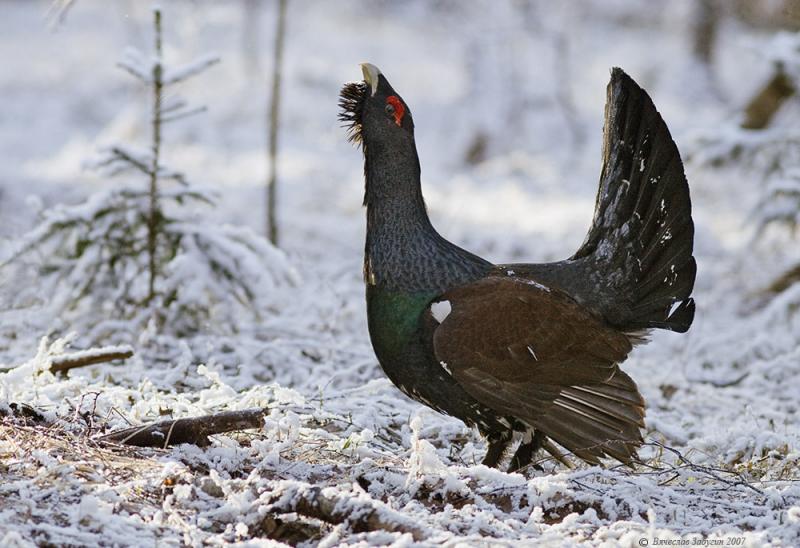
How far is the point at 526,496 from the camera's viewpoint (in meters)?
3.48

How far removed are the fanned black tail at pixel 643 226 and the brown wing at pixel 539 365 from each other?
0.46 metres

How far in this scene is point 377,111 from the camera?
13.9 feet

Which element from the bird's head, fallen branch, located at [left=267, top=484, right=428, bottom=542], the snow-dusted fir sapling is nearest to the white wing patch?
the bird's head

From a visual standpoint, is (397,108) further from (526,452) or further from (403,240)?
(526,452)

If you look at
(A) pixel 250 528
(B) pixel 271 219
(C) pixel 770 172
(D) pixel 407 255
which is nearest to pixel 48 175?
(B) pixel 271 219

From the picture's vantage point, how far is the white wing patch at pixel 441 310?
13.1 ft

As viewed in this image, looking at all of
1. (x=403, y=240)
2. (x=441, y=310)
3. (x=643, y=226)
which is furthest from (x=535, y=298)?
(x=643, y=226)

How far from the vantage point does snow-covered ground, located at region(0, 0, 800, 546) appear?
3.16 meters

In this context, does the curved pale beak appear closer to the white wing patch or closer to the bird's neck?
the bird's neck

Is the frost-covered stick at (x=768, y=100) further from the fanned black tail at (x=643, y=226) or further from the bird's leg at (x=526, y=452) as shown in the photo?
the bird's leg at (x=526, y=452)

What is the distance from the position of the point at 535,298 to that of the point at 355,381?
1714 millimetres

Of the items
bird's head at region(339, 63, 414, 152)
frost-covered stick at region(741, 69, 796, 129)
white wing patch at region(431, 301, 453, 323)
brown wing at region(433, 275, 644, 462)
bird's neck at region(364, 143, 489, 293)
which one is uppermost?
frost-covered stick at region(741, 69, 796, 129)

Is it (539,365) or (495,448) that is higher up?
→ (539,365)

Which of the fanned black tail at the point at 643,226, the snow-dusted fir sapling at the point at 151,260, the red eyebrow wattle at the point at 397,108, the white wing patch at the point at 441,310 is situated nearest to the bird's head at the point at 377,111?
the red eyebrow wattle at the point at 397,108
